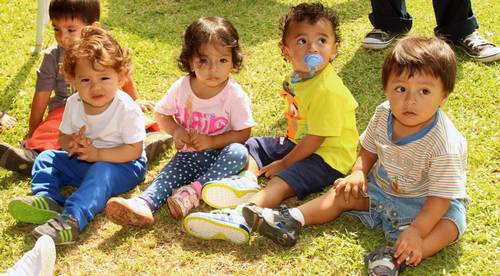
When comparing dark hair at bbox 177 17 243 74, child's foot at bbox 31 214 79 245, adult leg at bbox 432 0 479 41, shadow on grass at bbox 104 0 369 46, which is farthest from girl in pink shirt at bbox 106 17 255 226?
adult leg at bbox 432 0 479 41

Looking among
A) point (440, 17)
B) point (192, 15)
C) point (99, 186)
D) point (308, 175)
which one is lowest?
point (99, 186)

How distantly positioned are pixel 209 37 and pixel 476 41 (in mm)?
2579

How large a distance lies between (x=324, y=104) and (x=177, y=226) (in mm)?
1089

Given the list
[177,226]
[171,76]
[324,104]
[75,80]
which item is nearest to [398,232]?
[324,104]

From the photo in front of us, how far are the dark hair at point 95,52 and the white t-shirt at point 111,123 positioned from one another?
0.20m

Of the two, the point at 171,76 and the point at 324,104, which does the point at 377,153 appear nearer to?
the point at 324,104

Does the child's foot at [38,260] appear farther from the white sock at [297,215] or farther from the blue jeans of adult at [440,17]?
the blue jeans of adult at [440,17]

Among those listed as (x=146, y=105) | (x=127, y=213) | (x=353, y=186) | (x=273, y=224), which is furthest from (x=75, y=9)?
(x=353, y=186)

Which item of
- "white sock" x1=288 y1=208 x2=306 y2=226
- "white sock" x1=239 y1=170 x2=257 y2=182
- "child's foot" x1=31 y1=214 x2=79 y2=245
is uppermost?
"white sock" x1=239 y1=170 x2=257 y2=182

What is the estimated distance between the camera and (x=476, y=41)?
195 inches

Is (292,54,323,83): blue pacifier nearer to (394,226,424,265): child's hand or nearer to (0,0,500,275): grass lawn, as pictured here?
(0,0,500,275): grass lawn

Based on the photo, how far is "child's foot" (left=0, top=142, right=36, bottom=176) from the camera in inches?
144

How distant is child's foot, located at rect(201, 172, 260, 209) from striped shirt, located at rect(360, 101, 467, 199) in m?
0.72

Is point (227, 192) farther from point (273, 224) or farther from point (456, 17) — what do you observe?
point (456, 17)
